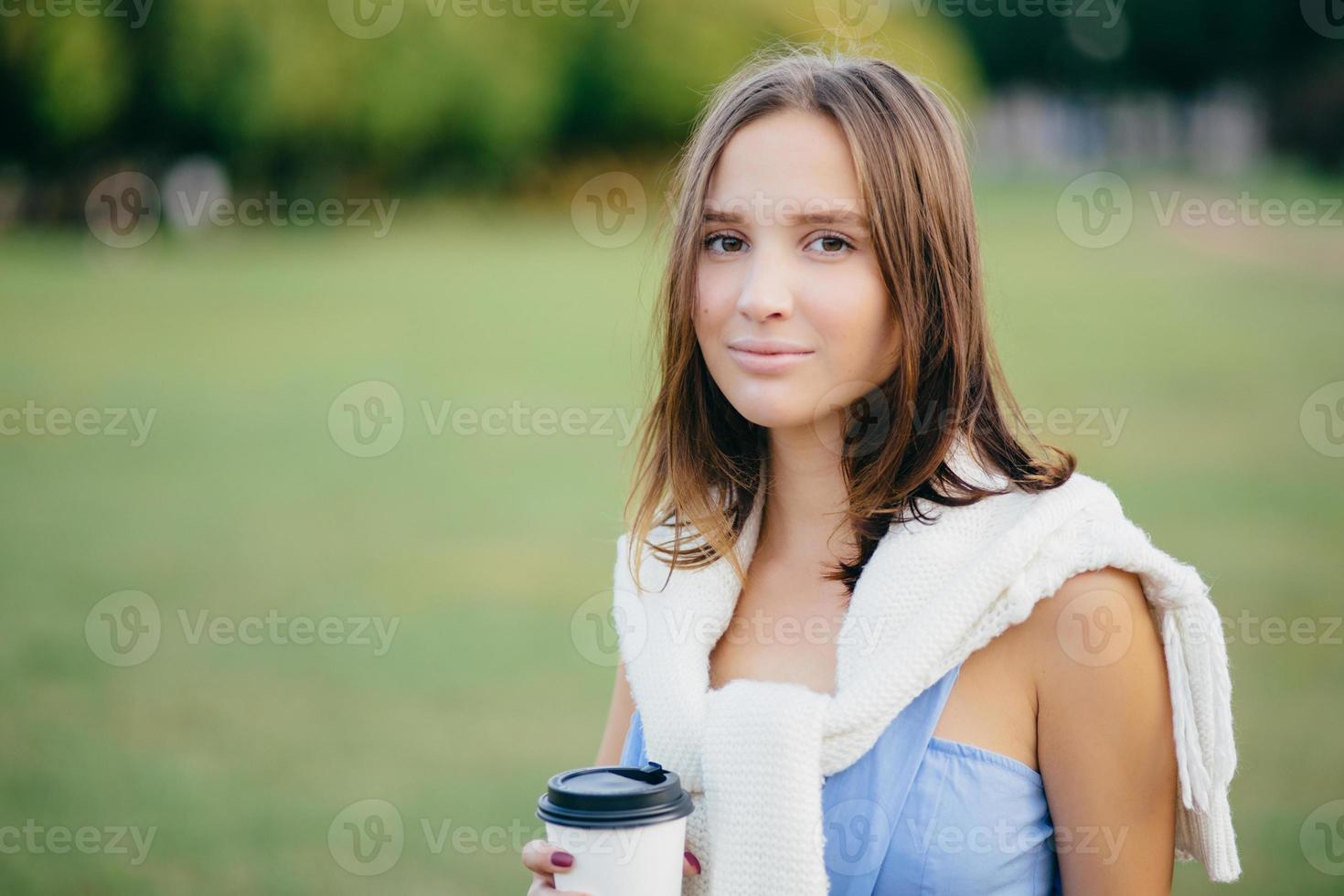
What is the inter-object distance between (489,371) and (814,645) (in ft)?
47.2

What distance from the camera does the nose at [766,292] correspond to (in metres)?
1.99

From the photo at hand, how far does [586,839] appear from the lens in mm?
1755

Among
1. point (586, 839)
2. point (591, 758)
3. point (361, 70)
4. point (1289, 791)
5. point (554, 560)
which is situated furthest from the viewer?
point (361, 70)

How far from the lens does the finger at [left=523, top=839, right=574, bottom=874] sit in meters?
1.78

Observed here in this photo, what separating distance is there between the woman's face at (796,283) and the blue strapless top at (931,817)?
0.51m

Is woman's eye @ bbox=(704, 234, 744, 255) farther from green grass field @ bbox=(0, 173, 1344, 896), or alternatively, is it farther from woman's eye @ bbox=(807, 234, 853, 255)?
green grass field @ bbox=(0, 173, 1344, 896)

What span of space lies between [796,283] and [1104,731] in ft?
2.72

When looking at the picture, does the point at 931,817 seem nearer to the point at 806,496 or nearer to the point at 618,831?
the point at 618,831

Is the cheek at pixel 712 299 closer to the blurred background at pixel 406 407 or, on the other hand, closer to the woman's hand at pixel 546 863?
the blurred background at pixel 406 407

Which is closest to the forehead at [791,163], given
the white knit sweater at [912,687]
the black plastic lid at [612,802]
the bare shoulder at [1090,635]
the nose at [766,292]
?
the nose at [766,292]

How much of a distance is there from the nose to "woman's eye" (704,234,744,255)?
0.10 m

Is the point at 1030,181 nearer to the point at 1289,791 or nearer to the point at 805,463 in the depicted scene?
the point at 1289,791

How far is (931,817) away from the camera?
188cm

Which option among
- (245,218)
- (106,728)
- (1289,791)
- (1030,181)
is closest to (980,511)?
(1289,791)
